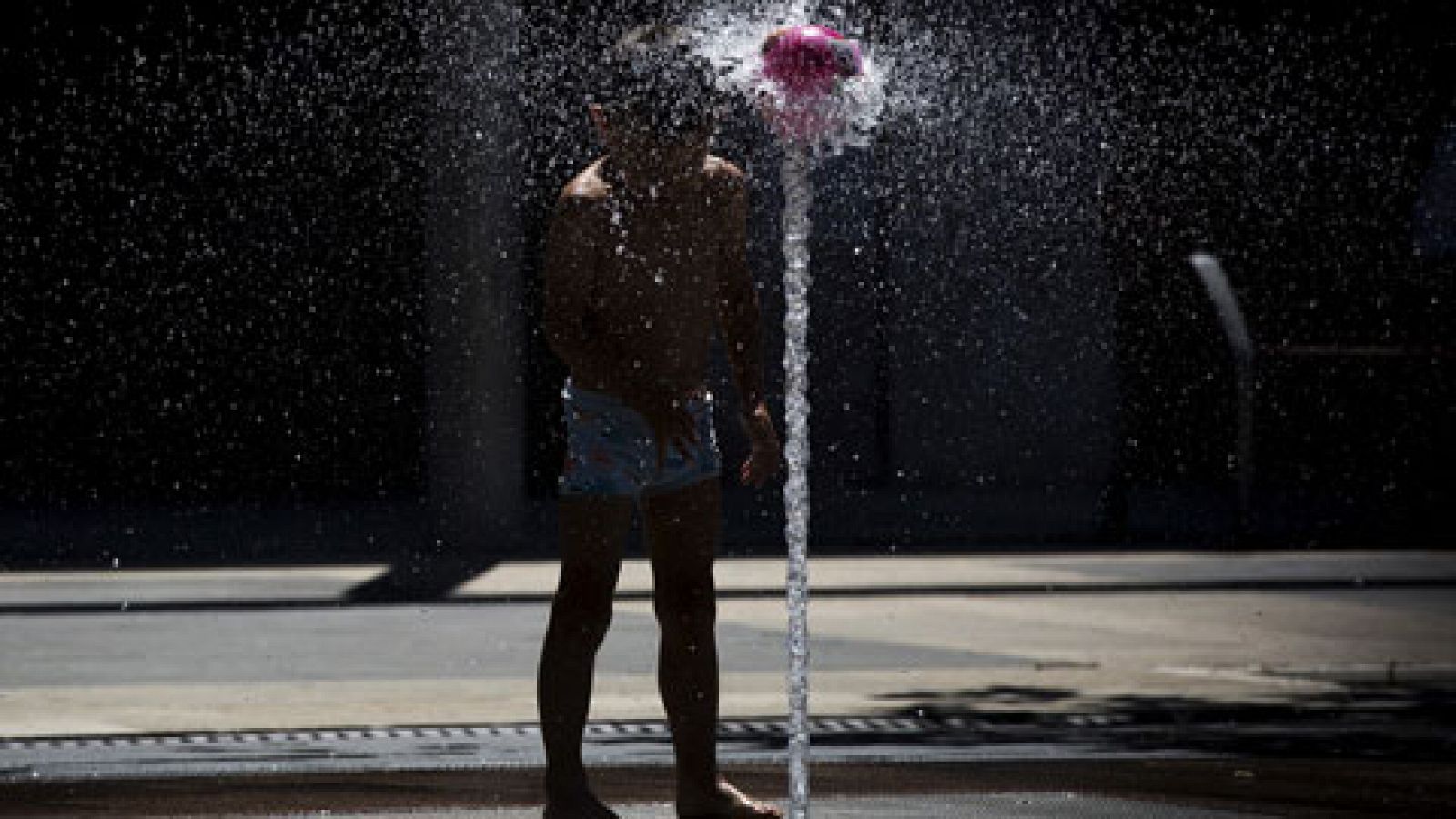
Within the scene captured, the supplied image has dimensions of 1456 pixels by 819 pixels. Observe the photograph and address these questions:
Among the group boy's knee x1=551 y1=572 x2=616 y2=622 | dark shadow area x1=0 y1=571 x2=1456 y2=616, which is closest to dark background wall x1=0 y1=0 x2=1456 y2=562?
Answer: dark shadow area x1=0 y1=571 x2=1456 y2=616

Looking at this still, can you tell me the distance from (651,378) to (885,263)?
18518 mm

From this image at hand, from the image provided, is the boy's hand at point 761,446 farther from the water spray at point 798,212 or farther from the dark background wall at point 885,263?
the dark background wall at point 885,263

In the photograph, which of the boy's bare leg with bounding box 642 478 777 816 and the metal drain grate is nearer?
the boy's bare leg with bounding box 642 478 777 816

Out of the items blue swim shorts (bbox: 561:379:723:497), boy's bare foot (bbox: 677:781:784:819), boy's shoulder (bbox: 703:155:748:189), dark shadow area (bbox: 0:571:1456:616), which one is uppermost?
boy's shoulder (bbox: 703:155:748:189)

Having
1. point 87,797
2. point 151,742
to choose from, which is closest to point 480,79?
point 151,742

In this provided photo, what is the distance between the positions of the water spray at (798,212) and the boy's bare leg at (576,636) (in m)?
0.43

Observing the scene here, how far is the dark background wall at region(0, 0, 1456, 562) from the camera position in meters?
23.8

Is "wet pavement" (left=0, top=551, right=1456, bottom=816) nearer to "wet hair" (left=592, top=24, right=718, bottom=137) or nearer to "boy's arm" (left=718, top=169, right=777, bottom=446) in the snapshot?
"boy's arm" (left=718, top=169, right=777, bottom=446)

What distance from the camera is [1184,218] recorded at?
85.8 feet

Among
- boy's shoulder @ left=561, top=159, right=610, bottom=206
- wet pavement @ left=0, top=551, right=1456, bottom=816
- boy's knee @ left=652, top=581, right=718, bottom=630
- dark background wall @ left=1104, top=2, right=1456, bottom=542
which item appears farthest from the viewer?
dark background wall @ left=1104, top=2, right=1456, bottom=542

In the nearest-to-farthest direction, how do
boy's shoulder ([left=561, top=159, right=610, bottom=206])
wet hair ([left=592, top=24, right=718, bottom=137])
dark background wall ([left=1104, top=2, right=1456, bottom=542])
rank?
wet hair ([left=592, top=24, right=718, bottom=137])
boy's shoulder ([left=561, top=159, right=610, bottom=206])
dark background wall ([left=1104, top=2, right=1456, bottom=542])

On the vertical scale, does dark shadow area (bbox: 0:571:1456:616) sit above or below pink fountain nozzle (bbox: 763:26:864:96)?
below

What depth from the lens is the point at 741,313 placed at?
6.97 m

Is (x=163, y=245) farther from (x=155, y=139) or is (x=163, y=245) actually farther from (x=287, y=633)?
(x=287, y=633)
